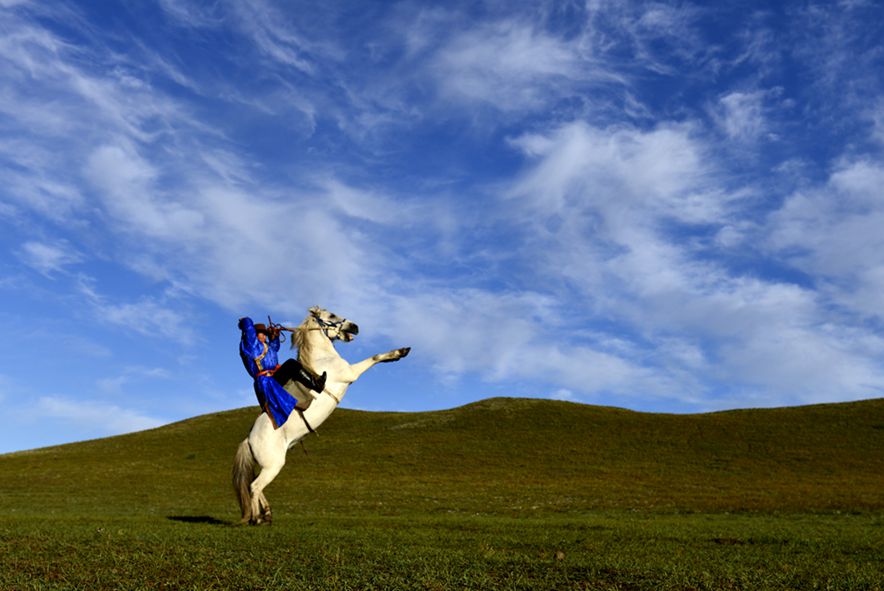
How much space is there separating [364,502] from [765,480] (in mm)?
26173

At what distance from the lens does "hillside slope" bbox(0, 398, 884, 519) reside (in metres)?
32.9

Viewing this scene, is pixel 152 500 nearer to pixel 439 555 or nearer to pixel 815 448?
pixel 439 555

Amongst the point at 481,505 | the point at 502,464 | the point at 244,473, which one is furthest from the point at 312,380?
the point at 502,464

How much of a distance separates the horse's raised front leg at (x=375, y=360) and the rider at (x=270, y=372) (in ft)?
2.53

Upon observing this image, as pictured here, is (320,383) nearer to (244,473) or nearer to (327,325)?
(327,325)

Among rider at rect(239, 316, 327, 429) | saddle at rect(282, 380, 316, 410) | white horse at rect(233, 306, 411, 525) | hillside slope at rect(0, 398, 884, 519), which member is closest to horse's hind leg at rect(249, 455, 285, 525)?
white horse at rect(233, 306, 411, 525)

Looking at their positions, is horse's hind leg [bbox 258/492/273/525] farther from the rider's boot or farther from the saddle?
the rider's boot

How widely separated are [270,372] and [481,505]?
58.1 ft

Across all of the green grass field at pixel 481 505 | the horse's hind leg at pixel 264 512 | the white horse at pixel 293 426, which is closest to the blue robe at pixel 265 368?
the white horse at pixel 293 426

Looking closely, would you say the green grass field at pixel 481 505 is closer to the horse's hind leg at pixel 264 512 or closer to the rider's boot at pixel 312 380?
the horse's hind leg at pixel 264 512

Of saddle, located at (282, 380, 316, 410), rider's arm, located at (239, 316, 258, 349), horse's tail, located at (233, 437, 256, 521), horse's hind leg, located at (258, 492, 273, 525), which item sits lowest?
horse's hind leg, located at (258, 492, 273, 525)

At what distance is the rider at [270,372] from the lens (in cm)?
1566

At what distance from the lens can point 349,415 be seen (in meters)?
76.4

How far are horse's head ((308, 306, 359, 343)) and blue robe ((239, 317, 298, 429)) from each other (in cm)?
104
